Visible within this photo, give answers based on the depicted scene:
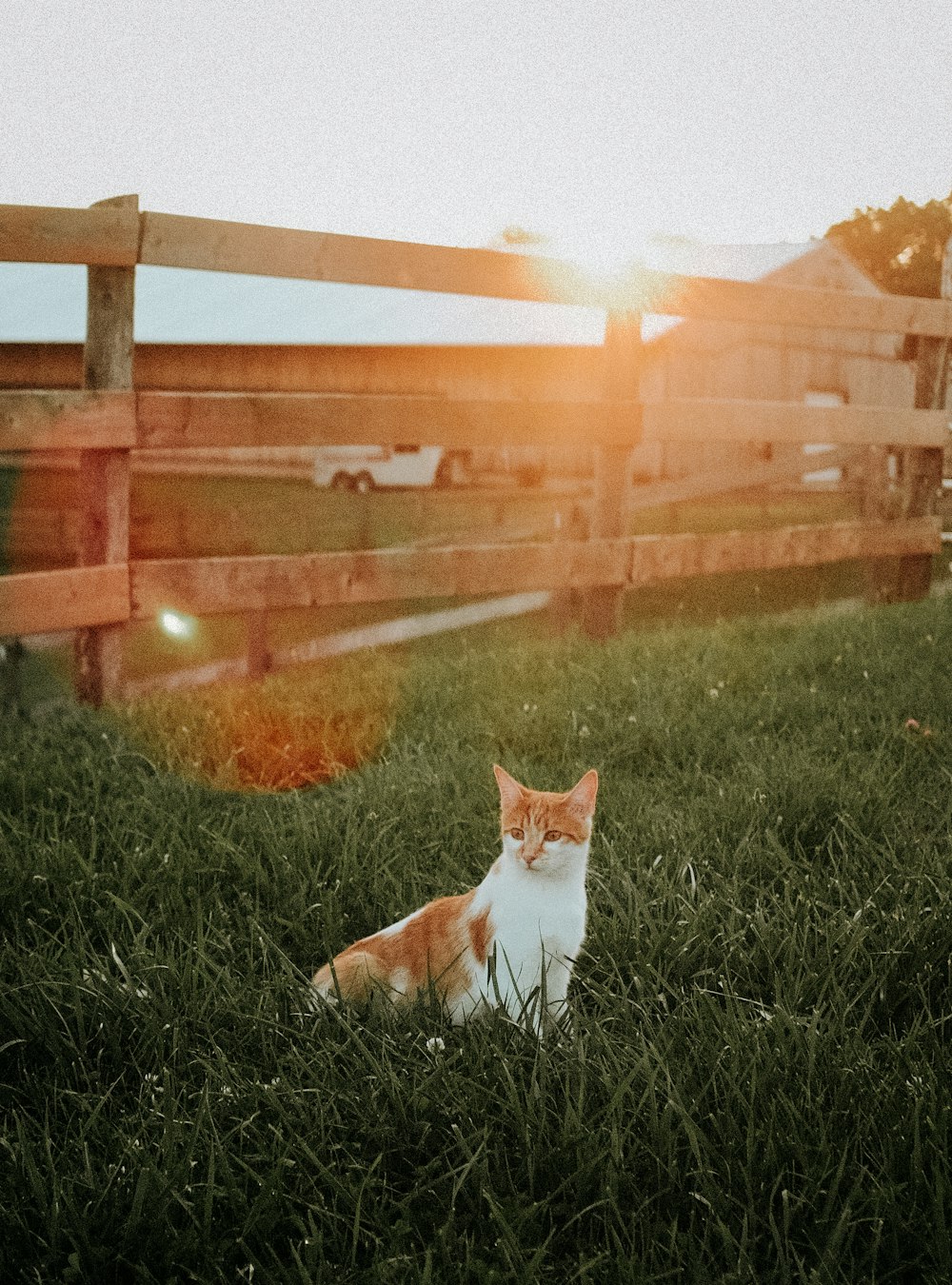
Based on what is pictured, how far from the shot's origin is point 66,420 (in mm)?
4660

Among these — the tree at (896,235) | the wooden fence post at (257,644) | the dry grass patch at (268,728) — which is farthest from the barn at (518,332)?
the tree at (896,235)

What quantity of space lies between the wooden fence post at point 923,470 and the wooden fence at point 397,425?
0.04 feet

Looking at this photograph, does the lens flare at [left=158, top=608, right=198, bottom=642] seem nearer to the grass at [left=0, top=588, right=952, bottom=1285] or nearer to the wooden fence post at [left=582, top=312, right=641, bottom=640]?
the grass at [left=0, top=588, right=952, bottom=1285]

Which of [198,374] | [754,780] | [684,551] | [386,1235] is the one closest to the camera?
[386,1235]

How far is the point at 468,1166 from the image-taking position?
1.74m

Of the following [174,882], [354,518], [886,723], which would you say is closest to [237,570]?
[174,882]

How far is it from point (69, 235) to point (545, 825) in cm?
337

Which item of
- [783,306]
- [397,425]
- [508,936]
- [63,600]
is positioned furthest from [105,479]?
[783,306]

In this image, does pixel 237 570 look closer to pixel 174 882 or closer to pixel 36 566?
pixel 174 882

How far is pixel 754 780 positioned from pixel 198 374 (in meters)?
6.35

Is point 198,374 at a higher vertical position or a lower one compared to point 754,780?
higher

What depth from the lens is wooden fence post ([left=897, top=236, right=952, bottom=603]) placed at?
317 inches

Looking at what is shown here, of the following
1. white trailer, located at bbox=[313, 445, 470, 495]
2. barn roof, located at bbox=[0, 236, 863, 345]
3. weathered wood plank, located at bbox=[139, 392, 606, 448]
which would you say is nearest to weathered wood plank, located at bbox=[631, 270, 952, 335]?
weathered wood plank, located at bbox=[139, 392, 606, 448]

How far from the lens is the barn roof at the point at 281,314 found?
13.1 meters
